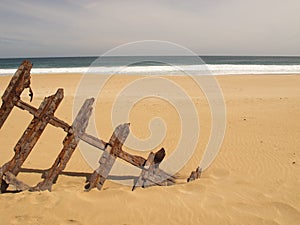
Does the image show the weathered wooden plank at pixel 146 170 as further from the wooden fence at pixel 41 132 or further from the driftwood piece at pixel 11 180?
the driftwood piece at pixel 11 180

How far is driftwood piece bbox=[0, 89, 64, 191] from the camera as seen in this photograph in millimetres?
5324

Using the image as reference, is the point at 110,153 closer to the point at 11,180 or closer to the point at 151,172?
the point at 151,172

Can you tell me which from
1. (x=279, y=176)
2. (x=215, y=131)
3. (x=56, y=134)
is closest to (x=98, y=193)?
(x=279, y=176)

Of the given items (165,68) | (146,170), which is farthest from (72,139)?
(165,68)

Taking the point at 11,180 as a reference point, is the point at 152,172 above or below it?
above

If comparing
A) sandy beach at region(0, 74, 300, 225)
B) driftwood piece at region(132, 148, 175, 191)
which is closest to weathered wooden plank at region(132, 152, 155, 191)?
driftwood piece at region(132, 148, 175, 191)

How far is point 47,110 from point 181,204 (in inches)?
118

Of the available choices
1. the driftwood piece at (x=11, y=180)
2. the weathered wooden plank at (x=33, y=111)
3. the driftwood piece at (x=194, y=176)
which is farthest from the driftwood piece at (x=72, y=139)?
the driftwood piece at (x=194, y=176)

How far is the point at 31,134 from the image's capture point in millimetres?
5383

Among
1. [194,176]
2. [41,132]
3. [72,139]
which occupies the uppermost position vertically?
[194,176]

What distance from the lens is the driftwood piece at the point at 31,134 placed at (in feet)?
17.5

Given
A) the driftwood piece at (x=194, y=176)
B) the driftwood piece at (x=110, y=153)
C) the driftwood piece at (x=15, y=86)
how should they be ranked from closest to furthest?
1. the driftwood piece at (x=15, y=86)
2. the driftwood piece at (x=110, y=153)
3. the driftwood piece at (x=194, y=176)

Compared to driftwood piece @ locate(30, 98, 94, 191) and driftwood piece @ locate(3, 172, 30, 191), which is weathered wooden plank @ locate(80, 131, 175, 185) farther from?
driftwood piece @ locate(3, 172, 30, 191)

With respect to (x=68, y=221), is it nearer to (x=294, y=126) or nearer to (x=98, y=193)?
(x=98, y=193)
